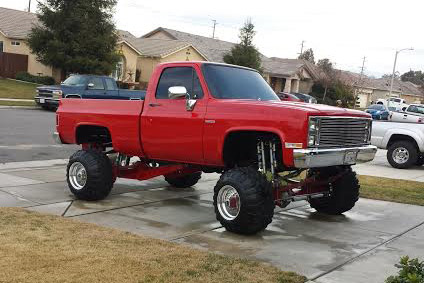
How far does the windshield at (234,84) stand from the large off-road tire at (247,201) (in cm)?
124

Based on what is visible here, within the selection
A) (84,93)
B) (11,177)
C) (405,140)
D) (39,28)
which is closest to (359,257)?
(11,177)

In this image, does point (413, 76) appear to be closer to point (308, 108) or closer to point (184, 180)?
point (184, 180)

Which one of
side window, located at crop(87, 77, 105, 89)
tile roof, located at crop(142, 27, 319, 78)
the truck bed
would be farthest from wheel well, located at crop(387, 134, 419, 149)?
tile roof, located at crop(142, 27, 319, 78)

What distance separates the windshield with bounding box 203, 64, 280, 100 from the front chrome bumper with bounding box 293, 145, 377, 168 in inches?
60.5

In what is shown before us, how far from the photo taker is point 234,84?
795 cm

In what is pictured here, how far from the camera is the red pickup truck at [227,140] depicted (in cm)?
675

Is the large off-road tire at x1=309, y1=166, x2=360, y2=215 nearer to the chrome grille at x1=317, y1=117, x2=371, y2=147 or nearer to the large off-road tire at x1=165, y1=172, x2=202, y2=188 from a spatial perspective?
the chrome grille at x1=317, y1=117, x2=371, y2=147

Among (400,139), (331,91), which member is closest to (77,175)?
(400,139)

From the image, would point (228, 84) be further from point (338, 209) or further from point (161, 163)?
→ point (338, 209)

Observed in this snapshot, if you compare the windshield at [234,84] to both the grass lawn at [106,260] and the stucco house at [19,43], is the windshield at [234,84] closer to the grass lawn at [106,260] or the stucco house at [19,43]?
the grass lawn at [106,260]

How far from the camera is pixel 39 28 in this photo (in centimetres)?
3797

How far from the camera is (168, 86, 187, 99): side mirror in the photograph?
7.45 meters

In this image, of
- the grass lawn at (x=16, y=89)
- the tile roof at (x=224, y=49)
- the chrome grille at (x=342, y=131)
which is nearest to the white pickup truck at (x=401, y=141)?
the chrome grille at (x=342, y=131)

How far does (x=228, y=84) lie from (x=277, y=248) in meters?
2.57
